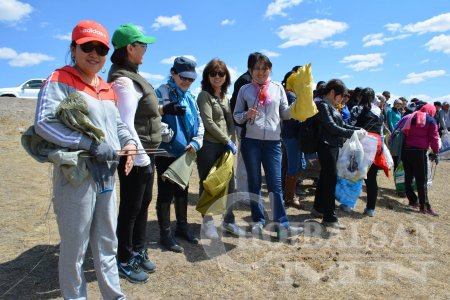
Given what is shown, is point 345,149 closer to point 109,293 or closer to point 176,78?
point 176,78

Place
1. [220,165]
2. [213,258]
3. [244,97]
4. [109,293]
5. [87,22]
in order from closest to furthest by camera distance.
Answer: [87,22] → [109,293] → [213,258] → [220,165] → [244,97]

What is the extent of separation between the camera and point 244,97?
14.5 ft

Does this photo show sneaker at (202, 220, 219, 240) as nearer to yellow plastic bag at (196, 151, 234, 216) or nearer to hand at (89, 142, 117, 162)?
yellow plastic bag at (196, 151, 234, 216)

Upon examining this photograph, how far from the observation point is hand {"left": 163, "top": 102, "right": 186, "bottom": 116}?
3.37 meters

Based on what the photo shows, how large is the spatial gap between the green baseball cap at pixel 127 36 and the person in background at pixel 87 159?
22.8 inches

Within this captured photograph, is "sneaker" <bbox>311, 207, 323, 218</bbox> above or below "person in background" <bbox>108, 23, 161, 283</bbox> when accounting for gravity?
below

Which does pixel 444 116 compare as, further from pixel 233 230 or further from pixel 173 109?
pixel 173 109

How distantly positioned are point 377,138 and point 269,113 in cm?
209

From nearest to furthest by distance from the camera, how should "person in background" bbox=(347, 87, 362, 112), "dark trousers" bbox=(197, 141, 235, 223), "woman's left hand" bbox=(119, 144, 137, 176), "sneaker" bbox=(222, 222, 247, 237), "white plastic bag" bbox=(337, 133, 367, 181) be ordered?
"woman's left hand" bbox=(119, 144, 137, 176) → "dark trousers" bbox=(197, 141, 235, 223) → "sneaker" bbox=(222, 222, 247, 237) → "white plastic bag" bbox=(337, 133, 367, 181) → "person in background" bbox=(347, 87, 362, 112)

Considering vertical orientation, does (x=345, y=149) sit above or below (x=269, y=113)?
below

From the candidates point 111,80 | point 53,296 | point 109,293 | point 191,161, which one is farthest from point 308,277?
point 111,80

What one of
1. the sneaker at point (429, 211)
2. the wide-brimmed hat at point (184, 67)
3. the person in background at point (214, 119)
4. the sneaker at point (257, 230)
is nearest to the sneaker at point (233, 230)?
the person in background at point (214, 119)

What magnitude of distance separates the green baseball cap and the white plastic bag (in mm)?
3321

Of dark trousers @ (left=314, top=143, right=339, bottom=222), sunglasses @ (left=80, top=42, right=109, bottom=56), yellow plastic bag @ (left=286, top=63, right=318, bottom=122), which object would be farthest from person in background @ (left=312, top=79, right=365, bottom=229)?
sunglasses @ (left=80, top=42, right=109, bottom=56)
